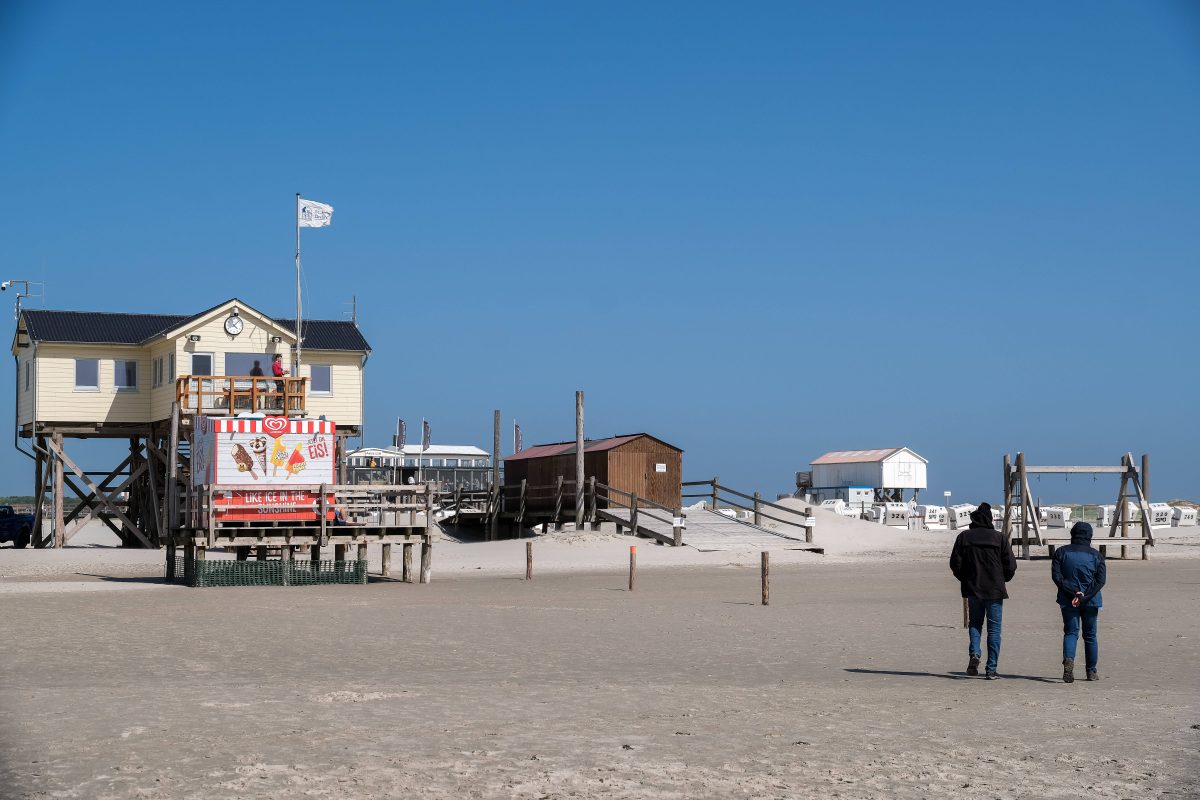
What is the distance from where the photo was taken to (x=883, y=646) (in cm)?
1694

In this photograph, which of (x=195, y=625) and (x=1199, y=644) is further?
(x=195, y=625)

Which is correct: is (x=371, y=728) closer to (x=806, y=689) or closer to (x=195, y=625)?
(x=806, y=689)

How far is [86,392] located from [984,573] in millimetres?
32253

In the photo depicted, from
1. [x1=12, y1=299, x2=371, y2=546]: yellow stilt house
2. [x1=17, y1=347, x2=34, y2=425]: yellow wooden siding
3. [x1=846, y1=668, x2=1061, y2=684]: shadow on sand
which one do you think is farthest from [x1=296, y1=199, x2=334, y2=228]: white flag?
[x1=846, y1=668, x2=1061, y2=684]: shadow on sand

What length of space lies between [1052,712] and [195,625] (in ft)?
39.8

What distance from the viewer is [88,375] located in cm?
4009

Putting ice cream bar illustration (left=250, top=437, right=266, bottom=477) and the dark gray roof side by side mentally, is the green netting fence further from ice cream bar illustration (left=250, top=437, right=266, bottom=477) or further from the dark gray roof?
the dark gray roof

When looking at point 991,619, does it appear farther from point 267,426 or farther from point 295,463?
point 267,426

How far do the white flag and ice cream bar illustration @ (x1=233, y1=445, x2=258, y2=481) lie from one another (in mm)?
11231

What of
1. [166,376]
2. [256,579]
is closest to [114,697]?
[256,579]

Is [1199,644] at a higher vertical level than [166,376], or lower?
lower

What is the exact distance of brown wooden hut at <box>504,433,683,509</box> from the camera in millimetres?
43938

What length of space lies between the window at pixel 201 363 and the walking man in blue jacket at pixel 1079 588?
2936 cm

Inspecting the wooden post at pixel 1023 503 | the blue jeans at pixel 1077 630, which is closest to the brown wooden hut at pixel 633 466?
the wooden post at pixel 1023 503
